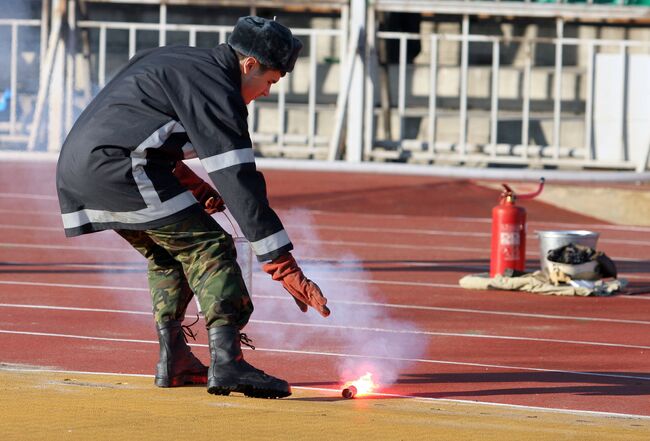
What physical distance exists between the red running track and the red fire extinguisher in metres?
0.41

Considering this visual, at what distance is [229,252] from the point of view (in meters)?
5.79

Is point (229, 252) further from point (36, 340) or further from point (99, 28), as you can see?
point (99, 28)

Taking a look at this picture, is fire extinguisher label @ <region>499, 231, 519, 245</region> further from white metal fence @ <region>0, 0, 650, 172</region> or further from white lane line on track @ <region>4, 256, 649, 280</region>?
white metal fence @ <region>0, 0, 650, 172</region>

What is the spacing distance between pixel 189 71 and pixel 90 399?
1444 mm

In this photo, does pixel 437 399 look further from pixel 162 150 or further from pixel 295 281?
pixel 162 150

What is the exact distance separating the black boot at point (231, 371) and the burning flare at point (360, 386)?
349 millimetres

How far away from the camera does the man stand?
217 inches

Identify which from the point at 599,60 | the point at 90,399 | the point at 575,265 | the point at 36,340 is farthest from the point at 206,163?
the point at 599,60

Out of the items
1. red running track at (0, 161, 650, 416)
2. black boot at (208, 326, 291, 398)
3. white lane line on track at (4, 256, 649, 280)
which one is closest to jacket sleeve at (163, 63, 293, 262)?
black boot at (208, 326, 291, 398)

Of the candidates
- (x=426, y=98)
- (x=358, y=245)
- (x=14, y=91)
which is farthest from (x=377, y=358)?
(x=14, y=91)

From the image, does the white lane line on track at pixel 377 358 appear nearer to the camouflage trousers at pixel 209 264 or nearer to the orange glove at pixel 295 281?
the camouflage trousers at pixel 209 264

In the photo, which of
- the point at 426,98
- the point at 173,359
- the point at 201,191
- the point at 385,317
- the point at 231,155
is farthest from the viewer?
the point at 426,98

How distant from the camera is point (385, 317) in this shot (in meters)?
9.12

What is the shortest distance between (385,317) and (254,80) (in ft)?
11.7
